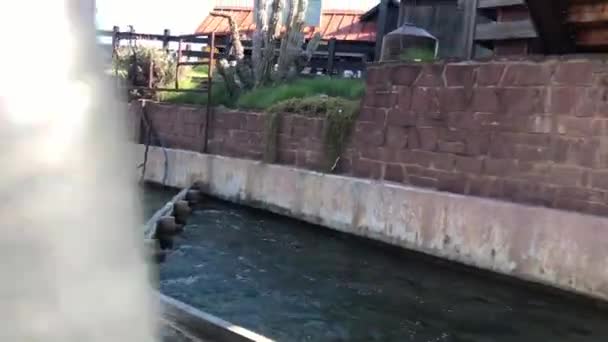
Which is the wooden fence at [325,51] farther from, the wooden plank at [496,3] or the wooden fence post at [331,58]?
the wooden plank at [496,3]

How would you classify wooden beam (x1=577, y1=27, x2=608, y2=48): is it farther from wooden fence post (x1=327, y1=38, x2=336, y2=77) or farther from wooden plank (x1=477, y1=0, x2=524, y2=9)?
wooden fence post (x1=327, y1=38, x2=336, y2=77)

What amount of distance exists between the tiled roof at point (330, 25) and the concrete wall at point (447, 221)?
8689 mm

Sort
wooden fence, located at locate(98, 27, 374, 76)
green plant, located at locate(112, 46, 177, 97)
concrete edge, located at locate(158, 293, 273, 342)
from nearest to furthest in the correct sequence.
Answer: concrete edge, located at locate(158, 293, 273, 342)
wooden fence, located at locate(98, 27, 374, 76)
green plant, located at locate(112, 46, 177, 97)

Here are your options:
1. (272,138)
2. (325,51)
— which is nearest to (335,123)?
(272,138)

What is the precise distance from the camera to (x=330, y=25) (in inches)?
736

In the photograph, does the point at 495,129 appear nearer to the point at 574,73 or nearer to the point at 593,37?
the point at 574,73

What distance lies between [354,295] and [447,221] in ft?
4.35

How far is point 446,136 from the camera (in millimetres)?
6523

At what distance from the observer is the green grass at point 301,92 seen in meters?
9.24

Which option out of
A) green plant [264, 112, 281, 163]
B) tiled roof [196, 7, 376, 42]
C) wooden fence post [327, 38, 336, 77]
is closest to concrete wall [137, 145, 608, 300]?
green plant [264, 112, 281, 163]

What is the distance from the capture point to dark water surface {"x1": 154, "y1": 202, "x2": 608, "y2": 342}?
4.46 m

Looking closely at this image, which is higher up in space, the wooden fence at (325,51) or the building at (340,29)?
the building at (340,29)

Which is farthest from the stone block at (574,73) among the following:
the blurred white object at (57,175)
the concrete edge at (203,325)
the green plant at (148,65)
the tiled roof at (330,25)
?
the tiled roof at (330,25)

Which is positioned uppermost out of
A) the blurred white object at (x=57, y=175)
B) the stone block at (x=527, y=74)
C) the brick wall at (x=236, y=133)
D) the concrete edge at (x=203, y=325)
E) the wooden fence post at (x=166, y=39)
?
the wooden fence post at (x=166, y=39)
